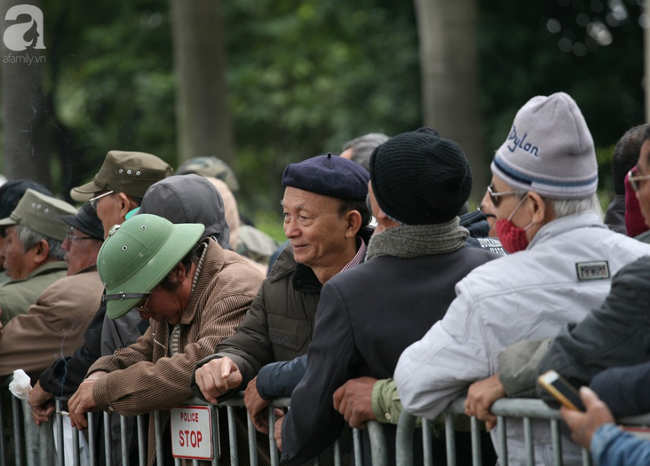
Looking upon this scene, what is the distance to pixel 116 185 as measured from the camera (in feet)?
19.7

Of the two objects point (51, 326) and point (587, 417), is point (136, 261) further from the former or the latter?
point (587, 417)

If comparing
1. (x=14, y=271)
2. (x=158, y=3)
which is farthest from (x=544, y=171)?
(x=158, y=3)

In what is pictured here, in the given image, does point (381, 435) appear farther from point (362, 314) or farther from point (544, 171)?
point (544, 171)

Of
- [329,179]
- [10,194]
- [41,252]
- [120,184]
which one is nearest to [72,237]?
[120,184]

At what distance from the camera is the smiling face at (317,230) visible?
425 centimetres

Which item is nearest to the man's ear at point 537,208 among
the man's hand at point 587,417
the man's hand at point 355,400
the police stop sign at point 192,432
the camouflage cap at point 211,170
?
the man's hand at point 587,417

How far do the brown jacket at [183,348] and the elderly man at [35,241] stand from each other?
1756 millimetres

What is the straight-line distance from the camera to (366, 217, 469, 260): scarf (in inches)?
140

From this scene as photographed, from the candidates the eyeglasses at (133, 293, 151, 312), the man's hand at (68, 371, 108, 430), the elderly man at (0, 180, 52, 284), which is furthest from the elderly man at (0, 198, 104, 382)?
the elderly man at (0, 180, 52, 284)

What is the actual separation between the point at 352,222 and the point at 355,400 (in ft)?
3.32

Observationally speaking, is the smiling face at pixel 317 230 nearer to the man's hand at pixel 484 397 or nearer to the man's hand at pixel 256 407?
the man's hand at pixel 256 407

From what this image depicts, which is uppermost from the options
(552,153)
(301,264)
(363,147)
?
(552,153)

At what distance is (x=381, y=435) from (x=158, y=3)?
18.6 metres

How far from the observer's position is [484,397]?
3.12 meters
